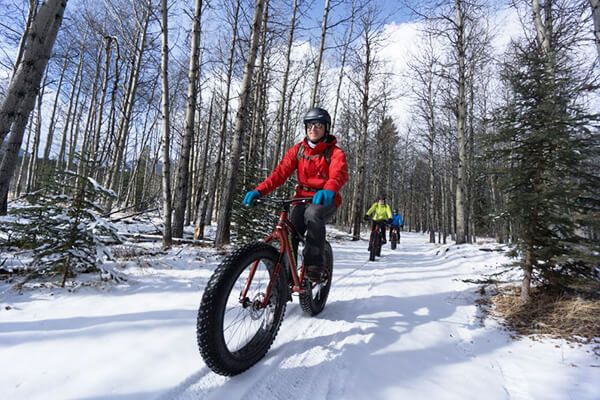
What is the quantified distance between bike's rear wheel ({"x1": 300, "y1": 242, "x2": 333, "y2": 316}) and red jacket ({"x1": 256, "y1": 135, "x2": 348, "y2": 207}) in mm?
690

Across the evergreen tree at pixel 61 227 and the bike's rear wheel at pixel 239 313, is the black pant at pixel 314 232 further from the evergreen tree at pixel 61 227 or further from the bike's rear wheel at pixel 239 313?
the evergreen tree at pixel 61 227

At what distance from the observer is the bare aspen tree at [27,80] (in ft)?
11.1

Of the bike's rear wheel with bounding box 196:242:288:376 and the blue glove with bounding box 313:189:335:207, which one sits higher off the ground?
the blue glove with bounding box 313:189:335:207

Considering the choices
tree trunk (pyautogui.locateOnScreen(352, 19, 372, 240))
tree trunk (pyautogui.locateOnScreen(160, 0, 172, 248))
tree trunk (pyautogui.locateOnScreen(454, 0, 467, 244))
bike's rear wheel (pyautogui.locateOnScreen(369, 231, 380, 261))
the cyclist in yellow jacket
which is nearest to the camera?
tree trunk (pyautogui.locateOnScreen(160, 0, 172, 248))

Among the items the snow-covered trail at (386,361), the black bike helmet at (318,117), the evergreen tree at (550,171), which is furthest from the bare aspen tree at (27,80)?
the evergreen tree at (550,171)

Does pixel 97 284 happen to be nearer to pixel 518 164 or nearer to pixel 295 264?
pixel 295 264

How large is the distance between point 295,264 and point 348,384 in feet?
3.42

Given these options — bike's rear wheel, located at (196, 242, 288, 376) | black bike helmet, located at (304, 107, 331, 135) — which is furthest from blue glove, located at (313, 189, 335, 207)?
black bike helmet, located at (304, 107, 331, 135)

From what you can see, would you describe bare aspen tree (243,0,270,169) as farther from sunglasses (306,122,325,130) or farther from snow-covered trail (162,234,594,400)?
snow-covered trail (162,234,594,400)

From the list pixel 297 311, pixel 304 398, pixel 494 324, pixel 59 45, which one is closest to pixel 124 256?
pixel 297 311

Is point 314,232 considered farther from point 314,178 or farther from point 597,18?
point 597,18

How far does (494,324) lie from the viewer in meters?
3.01

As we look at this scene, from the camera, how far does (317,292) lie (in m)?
3.26

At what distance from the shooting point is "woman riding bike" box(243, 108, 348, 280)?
271 cm
